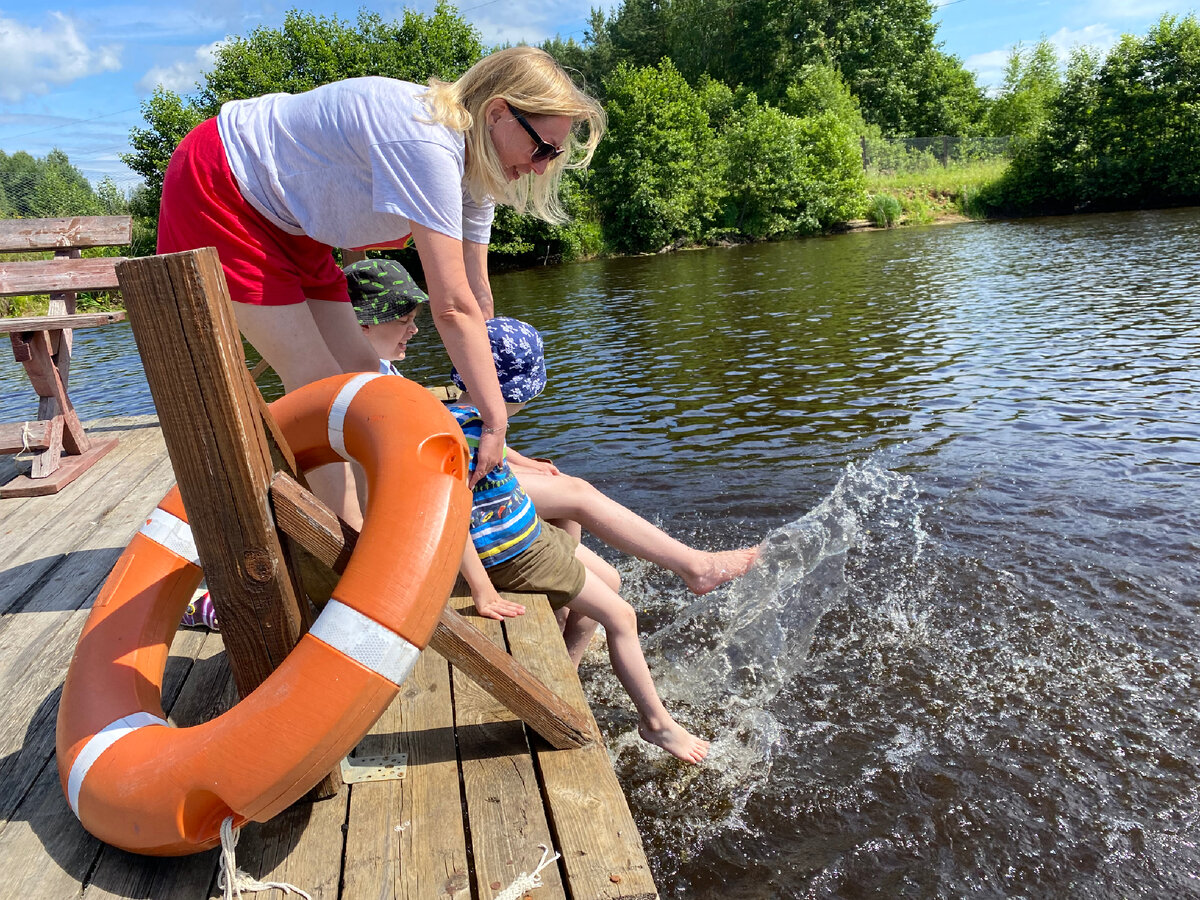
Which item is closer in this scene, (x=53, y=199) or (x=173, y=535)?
(x=173, y=535)

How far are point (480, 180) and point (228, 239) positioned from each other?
776 millimetres

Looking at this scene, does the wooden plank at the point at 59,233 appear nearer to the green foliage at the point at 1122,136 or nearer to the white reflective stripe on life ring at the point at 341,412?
the white reflective stripe on life ring at the point at 341,412

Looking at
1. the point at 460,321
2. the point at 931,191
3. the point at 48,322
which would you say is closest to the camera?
the point at 460,321

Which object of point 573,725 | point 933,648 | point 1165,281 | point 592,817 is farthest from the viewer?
point 1165,281

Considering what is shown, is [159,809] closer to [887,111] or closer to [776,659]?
[776,659]

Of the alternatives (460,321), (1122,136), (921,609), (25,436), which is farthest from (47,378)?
(1122,136)

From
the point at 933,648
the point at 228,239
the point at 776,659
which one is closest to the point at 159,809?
the point at 228,239

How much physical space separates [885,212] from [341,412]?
34986 millimetres

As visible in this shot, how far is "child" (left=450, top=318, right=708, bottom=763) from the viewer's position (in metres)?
2.73

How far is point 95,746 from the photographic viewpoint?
181 cm

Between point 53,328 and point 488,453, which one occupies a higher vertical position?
point 53,328

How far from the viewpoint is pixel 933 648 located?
12.9 ft

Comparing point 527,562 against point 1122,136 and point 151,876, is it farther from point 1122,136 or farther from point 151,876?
point 1122,136

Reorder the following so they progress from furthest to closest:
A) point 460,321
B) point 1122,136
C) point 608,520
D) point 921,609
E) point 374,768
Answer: point 1122,136
point 921,609
point 608,520
point 460,321
point 374,768
